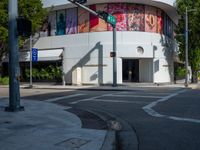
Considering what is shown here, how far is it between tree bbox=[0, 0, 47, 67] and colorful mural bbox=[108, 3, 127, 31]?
6.67 metres

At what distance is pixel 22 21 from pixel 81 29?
22160mm

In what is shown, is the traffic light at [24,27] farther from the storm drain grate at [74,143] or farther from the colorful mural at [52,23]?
the colorful mural at [52,23]

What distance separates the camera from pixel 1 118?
10477 millimetres

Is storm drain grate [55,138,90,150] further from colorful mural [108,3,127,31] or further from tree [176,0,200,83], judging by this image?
tree [176,0,200,83]

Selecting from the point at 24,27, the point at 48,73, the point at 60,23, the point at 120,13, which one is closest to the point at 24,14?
the point at 60,23

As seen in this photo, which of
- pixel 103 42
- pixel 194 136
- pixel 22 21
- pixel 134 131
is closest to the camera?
pixel 194 136

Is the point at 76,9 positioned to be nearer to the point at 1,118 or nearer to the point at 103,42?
the point at 103,42

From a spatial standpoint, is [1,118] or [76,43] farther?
[76,43]

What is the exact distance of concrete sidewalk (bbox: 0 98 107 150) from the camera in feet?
22.8

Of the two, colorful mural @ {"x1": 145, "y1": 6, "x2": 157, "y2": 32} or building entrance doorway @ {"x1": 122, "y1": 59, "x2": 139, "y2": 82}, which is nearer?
colorful mural @ {"x1": 145, "y1": 6, "x2": 157, "y2": 32}

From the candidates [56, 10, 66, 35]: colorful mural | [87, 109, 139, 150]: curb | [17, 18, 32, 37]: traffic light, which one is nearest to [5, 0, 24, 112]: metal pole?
[17, 18, 32, 37]: traffic light

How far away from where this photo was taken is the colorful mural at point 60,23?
35.3m

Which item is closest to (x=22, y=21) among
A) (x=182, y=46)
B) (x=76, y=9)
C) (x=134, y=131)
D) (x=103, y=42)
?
(x=134, y=131)

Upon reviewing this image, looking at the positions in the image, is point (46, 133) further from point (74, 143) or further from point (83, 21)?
point (83, 21)
